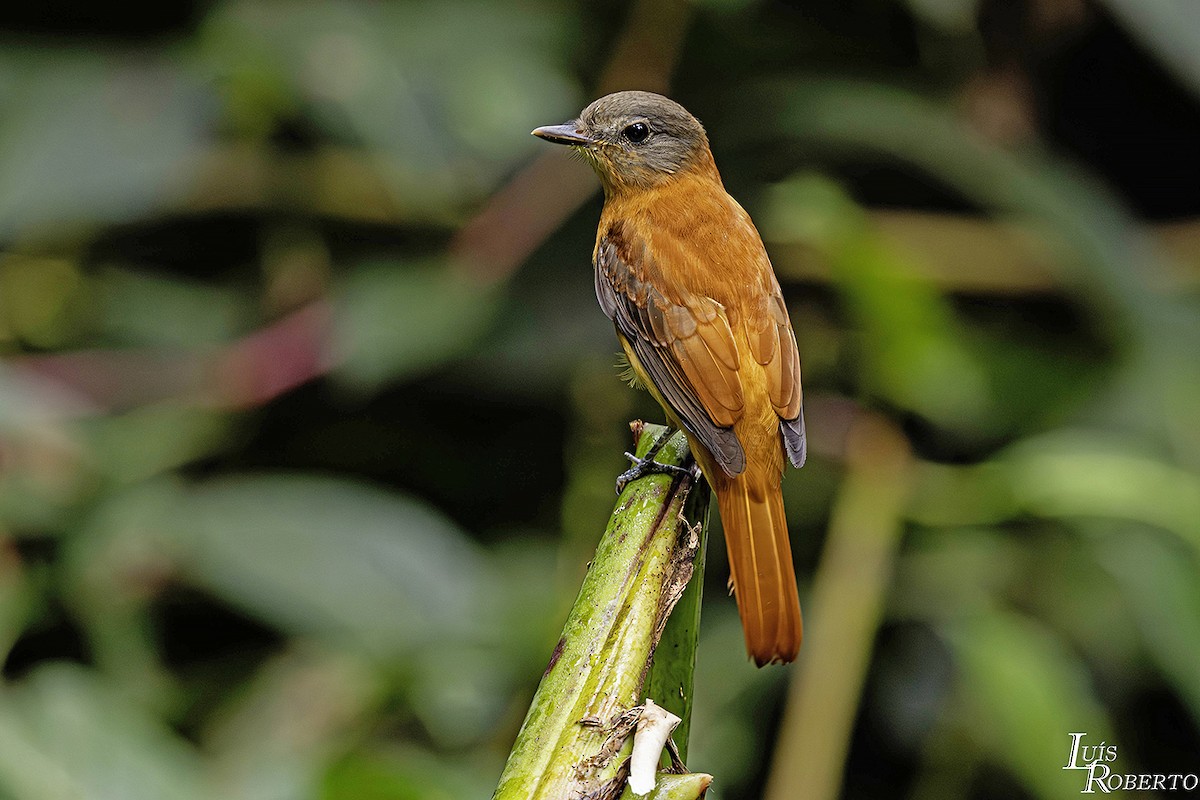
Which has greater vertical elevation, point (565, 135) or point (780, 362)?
point (565, 135)

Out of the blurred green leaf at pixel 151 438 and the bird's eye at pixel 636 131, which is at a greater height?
the bird's eye at pixel 636 131

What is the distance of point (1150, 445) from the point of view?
3.34m

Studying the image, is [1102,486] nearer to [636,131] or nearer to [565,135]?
[636,131]

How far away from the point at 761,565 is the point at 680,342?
2.22ft

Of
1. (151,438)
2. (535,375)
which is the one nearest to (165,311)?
(151,438)

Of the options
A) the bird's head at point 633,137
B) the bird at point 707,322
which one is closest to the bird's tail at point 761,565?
the bird at point 707,322

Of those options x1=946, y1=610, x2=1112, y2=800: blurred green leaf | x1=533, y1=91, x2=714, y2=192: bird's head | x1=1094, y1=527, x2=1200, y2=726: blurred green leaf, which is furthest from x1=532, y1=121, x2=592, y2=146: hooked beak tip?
x1=1094, y1=527, x2=1200, y2=726: blurred green leaf

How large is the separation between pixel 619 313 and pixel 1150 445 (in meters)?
1.55

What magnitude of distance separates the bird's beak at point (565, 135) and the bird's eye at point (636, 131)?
0.10 m

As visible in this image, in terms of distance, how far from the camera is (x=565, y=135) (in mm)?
3016

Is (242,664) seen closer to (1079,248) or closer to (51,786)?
(51,786)

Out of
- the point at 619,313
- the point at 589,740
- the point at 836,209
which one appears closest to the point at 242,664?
the point at 619,313

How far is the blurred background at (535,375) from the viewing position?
302 centimetres

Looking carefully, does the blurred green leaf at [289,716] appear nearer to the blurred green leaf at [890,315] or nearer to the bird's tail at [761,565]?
the bird's tail at [761,565]
